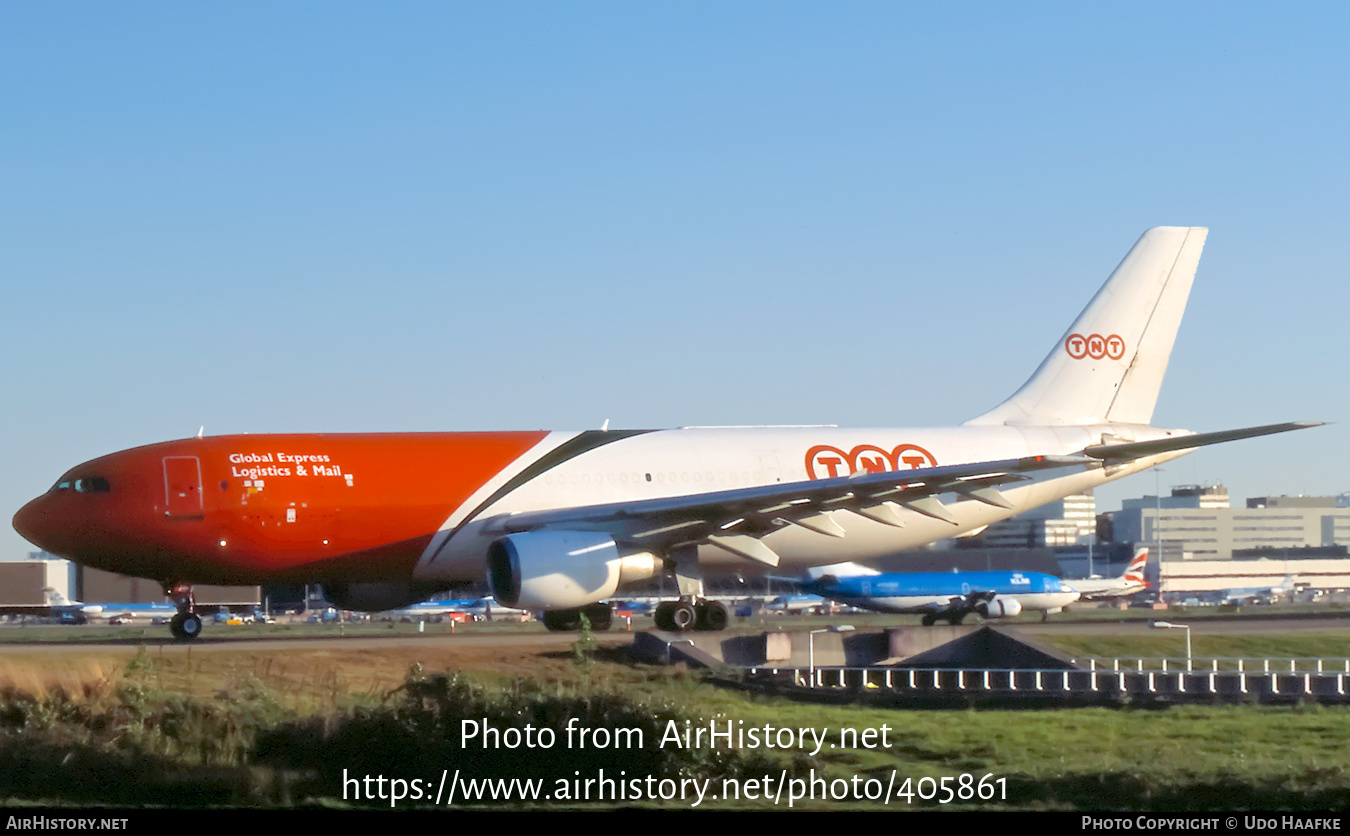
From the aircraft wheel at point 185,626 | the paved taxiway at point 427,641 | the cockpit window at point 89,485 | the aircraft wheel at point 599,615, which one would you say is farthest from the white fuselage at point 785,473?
the cockpit window at point 89,485

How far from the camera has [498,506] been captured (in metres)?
29.9

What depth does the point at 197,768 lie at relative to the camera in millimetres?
18766

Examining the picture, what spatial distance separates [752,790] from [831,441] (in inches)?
605

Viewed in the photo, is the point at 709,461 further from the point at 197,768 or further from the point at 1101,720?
the point at 197,768

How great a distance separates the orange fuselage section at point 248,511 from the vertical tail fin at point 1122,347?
1356 centimetres

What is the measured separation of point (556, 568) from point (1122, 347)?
16188 mm

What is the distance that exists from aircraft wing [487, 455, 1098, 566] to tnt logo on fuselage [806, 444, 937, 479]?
6.21ft

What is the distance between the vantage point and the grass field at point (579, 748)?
58.2 ft

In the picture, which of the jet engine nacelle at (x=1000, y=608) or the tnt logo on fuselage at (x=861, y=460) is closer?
the tnt logo on fuselage at (x=861, y=460)

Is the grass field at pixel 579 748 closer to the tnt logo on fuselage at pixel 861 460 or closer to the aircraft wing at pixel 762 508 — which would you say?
the aircraft wing at pixel 762 508

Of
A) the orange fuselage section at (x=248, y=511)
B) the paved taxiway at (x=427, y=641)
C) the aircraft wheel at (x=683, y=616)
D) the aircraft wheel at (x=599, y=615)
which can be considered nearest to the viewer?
the paved taxiway at (x=427, y=641)

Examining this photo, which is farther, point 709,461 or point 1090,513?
point 1090,513

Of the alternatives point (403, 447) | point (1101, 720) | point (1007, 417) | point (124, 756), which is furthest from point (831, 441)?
point (124, 756)

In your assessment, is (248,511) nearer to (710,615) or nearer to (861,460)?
(710,615)
